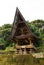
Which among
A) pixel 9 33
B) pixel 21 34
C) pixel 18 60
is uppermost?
pixel 21 34

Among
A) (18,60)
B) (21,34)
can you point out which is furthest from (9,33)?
(18,60)

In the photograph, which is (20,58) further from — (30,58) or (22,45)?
(22,45)

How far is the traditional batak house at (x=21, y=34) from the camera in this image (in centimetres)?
2891

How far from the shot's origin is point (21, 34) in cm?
2969

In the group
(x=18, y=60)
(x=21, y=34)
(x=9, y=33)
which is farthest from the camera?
(x=9, y=33)

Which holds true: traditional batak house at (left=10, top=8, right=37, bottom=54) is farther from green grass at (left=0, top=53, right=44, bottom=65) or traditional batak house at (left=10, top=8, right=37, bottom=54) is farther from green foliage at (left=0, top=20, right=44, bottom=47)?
green grass at (left=0, top=53, right=44, bottom=65)

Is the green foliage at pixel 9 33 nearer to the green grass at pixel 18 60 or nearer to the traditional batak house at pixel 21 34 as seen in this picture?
the traditional batak house at pixel 21 34

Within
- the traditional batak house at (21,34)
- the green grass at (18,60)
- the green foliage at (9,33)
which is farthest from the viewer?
the green foliage at (9,33)

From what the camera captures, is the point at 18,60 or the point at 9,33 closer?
the point at 18,60

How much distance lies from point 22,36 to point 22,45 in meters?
2.12

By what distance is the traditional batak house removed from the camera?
28.9m

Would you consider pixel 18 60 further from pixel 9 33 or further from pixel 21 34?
pixel 9 33

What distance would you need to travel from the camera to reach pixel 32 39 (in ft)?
96.3

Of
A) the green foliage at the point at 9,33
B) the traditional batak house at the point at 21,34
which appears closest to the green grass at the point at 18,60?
the traditional batak house at the point at 21,34
